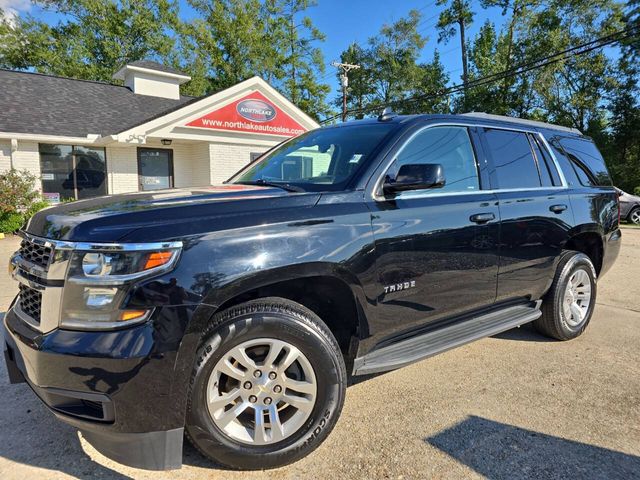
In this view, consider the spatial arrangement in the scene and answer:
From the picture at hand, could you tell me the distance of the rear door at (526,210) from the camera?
3.46 m

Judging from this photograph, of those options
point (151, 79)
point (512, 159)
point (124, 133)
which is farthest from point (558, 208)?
point (151, 79)

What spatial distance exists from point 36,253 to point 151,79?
59.3 feet

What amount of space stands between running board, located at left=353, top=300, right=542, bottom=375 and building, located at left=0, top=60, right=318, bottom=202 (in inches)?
460

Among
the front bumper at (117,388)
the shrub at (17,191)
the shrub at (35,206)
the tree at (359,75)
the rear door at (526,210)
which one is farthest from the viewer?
the tree at (359,75)

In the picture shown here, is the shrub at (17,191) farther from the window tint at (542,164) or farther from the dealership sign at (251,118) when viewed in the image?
the window tint at (542,164)

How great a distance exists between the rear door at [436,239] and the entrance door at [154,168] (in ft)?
44.4

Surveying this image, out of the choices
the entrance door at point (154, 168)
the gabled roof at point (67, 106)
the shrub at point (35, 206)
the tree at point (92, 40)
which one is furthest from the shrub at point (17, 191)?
the tree at point (92, 40)

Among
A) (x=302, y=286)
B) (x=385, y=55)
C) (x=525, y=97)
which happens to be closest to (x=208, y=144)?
(x=302, y=286)

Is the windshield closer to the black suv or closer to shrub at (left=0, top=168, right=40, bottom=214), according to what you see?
the black suv

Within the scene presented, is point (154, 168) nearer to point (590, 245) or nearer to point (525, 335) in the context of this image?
point (525, 335)

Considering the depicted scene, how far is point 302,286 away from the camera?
101 inches

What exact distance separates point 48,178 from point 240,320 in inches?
547

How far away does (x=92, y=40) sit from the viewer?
3219 centimetres

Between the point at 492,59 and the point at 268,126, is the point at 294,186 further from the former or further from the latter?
the point at 492,59
